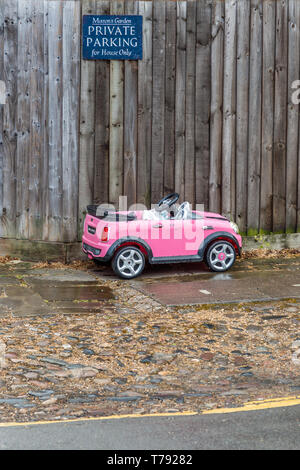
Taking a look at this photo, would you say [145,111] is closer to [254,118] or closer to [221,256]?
[254,118]

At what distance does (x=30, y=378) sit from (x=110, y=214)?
408 cm

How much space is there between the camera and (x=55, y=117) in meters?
10.6

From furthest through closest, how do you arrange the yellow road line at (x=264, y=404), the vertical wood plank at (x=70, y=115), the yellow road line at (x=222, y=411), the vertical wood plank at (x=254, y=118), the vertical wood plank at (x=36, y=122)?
the vertical wood plank at (x=254, y=118) < the vertical wood plank at (x=36, y=122) < the vertical wood plank at (x=70, y=115) < the yellow road line at (x=264, y=404) < the yellow road line at (x=222, y=411)

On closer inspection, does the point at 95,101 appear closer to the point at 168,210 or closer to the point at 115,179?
the point at 115,179

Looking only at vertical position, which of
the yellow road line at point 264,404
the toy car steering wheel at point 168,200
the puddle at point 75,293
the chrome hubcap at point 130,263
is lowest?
the yellow road line at point 264,404

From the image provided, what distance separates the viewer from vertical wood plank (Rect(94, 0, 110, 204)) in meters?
10.6

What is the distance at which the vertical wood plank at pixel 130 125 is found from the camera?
10.6m

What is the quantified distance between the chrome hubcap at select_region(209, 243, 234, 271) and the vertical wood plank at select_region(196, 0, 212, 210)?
45.9 inches

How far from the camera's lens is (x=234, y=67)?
10898mm

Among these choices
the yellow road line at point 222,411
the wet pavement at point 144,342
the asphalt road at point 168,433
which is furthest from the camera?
the wet pavement at point 144,342

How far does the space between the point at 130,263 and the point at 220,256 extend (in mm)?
1283

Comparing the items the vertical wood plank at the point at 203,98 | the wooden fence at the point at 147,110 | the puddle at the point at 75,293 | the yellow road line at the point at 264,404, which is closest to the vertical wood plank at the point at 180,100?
the wooden fence at the point at 147,110

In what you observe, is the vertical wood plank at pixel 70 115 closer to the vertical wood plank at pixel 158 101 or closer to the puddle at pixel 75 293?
the vertical wood plank at pixel 158 101

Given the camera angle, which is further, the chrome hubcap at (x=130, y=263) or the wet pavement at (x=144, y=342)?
the chrome hubcap at (x=130, y=263)
